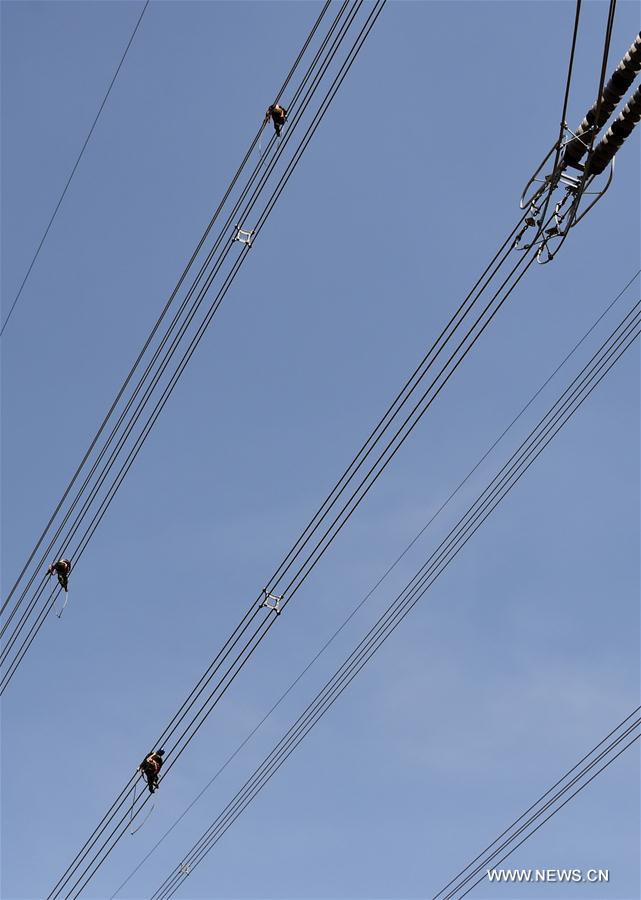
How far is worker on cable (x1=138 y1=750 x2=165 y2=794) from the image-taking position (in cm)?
2189

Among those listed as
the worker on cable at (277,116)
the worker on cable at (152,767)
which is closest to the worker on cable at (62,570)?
the worker on cable at (152,767)

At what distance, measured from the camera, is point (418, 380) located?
17.7 m

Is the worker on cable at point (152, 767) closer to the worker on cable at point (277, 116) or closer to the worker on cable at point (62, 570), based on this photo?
the worker on cable at point (62, 570)

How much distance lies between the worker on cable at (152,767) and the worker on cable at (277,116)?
42.3 feet

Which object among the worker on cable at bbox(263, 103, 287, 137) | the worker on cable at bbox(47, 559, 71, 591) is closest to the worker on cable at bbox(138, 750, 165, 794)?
the worker on cable at bbox(47, 559, 71, 591)

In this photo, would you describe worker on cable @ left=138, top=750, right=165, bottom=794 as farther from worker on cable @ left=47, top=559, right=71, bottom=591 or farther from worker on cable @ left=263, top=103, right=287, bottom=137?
worker on cable @ left=263, top=103, right=287, bottom=137

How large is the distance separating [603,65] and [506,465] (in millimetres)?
14346

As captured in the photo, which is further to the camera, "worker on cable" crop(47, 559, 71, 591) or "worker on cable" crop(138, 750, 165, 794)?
"worker on cable" crop(47, 559, 71, 591)

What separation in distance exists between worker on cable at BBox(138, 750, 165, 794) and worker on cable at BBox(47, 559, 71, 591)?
17.6ft

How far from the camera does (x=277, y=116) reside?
66.8ft

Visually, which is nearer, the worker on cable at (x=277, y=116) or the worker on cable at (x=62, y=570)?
the worker on cable at (x=277, y=116)

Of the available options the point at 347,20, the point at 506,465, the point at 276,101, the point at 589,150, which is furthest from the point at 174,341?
the point at 589,150

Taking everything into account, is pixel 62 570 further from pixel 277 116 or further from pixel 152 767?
pixel 277 116

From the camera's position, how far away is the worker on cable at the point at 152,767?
2189 cm
